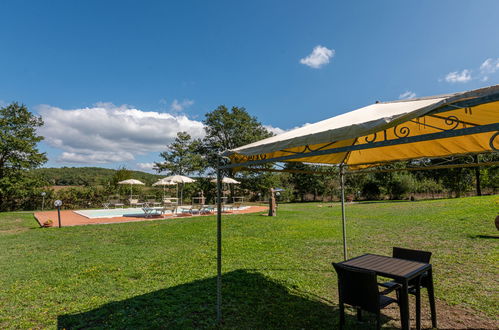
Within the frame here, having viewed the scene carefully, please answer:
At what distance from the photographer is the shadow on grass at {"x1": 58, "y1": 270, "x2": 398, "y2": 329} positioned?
118 inches

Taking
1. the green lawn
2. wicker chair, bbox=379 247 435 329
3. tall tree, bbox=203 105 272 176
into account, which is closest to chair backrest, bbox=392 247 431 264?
wicker chair, bbox=379 247 435 329

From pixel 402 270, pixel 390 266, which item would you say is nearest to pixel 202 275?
pixel 390 266

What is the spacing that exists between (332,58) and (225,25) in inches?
208

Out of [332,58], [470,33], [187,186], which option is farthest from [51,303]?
[187,186]

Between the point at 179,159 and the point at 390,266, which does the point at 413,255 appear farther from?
the point at 179,159

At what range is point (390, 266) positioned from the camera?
2.75m

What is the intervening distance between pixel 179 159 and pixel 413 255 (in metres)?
30.6

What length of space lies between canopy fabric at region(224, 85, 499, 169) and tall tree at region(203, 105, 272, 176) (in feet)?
96.0

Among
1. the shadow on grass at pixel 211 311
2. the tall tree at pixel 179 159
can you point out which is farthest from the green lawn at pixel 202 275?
the tall tree at pixel 179 159

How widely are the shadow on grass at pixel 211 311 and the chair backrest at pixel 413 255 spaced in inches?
31.9

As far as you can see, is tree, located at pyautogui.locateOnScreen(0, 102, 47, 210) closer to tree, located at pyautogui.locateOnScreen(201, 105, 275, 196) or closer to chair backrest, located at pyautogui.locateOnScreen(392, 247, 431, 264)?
tree, located at pyautogui.locateOnScreen(201, 105, 275, 196)

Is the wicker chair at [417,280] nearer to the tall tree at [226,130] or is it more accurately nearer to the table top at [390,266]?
the table top at [390,266]

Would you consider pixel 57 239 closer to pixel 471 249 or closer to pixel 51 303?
pixel 51 303

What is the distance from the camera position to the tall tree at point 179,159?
31.3 meters
